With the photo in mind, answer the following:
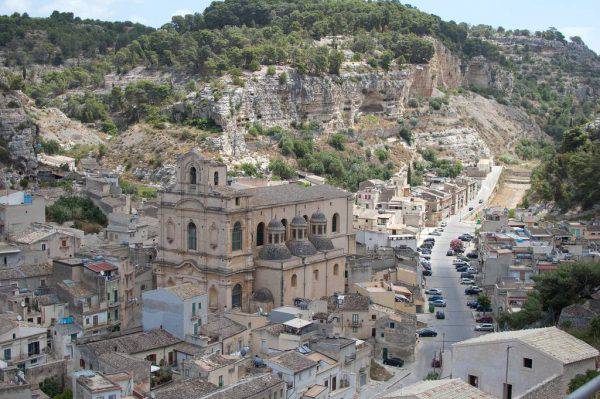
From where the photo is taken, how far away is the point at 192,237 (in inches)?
1737

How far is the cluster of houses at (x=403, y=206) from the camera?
198 ft

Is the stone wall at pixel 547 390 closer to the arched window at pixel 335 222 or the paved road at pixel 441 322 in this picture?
the paved road at pixel 441 322

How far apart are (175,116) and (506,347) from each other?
63.2m

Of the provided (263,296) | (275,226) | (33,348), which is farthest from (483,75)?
(33,348)

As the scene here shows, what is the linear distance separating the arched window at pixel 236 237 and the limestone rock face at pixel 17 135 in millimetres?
24372

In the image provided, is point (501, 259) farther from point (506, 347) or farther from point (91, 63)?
point (91, 63)

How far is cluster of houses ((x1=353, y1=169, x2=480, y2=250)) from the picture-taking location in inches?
2375

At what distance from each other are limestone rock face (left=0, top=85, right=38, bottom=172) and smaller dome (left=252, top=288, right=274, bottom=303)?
2570 cm

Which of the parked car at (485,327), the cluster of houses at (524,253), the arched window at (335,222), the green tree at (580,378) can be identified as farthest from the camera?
the arched window at (335,222)

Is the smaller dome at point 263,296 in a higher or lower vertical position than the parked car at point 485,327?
higher

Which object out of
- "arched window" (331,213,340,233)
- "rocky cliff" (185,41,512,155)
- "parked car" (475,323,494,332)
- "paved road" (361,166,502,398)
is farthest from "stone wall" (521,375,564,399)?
"rocky cliff" (185,41,512,155)

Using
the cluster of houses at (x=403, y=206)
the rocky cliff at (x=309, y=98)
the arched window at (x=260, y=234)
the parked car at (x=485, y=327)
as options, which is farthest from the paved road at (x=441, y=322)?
the rocky cliff at (x=309, y=98)

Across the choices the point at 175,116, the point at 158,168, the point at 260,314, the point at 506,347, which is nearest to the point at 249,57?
the point at 175,116

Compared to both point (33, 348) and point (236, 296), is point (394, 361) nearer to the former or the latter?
point (236, 296)
